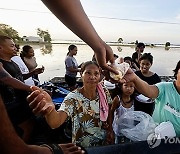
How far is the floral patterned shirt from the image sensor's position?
6.95ft

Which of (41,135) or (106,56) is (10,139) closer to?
(106,56)

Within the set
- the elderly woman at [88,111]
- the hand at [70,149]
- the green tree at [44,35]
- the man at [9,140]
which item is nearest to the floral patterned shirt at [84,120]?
the elderly woman at [88,111]

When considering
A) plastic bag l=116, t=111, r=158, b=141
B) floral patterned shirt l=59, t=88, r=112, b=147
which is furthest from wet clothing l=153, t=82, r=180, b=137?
floral patterned shirt l=59, t=88, r=112, b=147

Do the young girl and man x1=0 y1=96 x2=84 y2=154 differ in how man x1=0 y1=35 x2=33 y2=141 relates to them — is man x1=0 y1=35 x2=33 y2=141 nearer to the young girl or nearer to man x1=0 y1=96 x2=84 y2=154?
the young girl

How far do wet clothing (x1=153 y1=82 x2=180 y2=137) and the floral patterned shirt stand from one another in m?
0.59

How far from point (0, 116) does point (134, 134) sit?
5.29 ft

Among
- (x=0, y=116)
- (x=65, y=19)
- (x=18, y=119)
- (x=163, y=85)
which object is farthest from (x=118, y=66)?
(x=18, y=119)

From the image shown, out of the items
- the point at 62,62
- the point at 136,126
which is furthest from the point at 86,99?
the point at 62,62

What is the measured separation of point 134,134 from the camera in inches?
81.6

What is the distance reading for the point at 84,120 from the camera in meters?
2.14

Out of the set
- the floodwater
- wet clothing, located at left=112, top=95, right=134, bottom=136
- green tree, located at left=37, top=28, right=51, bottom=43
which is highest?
green tree, located at left=37, top=28, right=51, bottom=43

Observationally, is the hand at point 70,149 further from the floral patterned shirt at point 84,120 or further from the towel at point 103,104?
the towel at point 103,104

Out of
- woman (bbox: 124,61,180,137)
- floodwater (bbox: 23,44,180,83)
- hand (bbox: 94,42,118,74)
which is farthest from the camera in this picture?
floodwater (bbox: 23,44,180,83)

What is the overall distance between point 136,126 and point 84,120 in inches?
19.4
